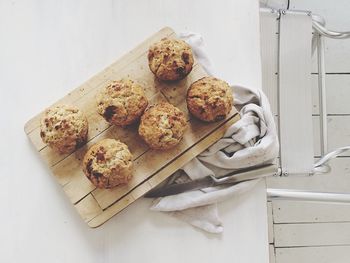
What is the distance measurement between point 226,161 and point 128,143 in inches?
8.5

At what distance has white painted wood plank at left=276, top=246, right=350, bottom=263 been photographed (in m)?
1.56

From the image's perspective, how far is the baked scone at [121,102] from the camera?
95cm

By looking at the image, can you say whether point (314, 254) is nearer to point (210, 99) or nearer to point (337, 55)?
point (337, 55)

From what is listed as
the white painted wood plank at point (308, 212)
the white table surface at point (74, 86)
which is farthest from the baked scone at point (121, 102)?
the white painted wood plank at point (308, 212)

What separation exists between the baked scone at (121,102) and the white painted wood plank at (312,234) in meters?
0.81

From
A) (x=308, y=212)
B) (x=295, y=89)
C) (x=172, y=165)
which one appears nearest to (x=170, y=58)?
Answer: (x=172, y=165)

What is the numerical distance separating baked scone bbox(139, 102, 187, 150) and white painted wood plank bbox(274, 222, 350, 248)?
29.9 inches

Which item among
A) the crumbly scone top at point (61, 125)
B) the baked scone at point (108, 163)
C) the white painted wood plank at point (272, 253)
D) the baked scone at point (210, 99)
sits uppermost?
the crumbly scone top at point (61, 125)

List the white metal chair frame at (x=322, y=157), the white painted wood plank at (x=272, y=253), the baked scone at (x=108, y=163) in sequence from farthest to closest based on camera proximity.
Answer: the white painted wood plank at (x=272, y=253)
the white metal chair frame at (x=322, y=157)
the baked scone at (x=108, y=163)

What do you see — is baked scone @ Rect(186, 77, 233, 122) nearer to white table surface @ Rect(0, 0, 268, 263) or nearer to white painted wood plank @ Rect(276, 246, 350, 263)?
white table surface @ Rect(0, 0, 268, 263)

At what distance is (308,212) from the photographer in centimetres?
158

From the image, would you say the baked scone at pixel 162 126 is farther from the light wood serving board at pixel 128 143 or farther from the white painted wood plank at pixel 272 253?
the white painted wood plank at pixel 272 253

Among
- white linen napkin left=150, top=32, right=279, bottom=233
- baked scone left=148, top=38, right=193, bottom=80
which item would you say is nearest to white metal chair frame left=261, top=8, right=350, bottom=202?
white linen napkin left=150, top=32, right=279, bottom=233

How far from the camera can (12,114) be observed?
1047 mm
